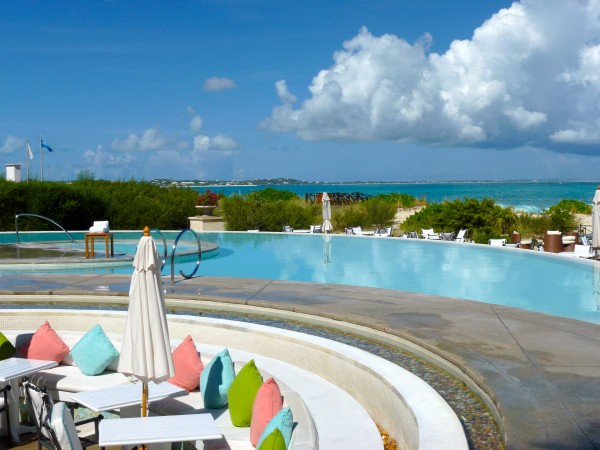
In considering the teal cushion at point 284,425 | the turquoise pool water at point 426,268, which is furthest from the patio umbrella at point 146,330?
the turquoise pool water at point 426,268

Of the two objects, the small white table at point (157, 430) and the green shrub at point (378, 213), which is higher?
the green shrub at point (378, 213)

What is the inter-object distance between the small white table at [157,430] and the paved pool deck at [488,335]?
2155mm

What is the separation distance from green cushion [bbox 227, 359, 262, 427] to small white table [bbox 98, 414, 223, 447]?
2.79 feet

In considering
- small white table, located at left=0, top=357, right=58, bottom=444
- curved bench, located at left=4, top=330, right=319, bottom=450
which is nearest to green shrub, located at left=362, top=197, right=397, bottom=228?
curved bench, located at left=4, top=330, right=319, bottom=450

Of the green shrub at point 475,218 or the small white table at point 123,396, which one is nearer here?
the small white table at point 123,396

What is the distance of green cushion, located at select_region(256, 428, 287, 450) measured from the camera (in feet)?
15.0

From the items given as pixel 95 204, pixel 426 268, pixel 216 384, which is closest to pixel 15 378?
pixel 216 384

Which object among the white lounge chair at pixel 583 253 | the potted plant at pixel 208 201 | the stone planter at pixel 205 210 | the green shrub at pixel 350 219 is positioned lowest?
the white lounge chair at pixel 583 253

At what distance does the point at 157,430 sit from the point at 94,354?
2.80m

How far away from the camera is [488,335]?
7.70 m

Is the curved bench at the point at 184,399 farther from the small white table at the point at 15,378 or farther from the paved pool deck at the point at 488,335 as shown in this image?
the paved pool deck at the point at 488,335

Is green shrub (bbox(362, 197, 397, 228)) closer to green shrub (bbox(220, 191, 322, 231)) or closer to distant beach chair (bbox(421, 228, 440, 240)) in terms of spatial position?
green shrub (bbox(220, 191, 322, 231))

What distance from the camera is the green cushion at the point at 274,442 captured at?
4.58 m

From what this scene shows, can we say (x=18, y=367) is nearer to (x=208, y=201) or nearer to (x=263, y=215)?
(x=263, y=215)
